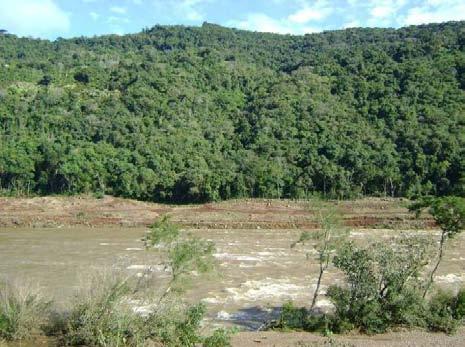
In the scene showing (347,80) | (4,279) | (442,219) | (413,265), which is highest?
(347,80)

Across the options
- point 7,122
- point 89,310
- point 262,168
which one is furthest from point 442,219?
point 7,122

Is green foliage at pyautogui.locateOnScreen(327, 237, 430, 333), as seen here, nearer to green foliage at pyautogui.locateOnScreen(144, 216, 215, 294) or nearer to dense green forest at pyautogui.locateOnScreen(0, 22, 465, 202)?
green foliage at pyautogui.locateOnScreen(144, 216, 215, 294)

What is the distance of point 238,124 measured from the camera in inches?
3393

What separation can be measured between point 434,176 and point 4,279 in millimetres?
51374

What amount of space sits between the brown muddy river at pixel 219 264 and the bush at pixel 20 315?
8.22 feet

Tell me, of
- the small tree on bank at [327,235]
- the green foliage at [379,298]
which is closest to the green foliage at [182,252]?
the small tree on bank at [327,235]

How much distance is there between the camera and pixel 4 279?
28828 mm

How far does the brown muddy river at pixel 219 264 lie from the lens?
25.0 metres

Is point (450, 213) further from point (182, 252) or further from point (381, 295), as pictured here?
point (182, 252)

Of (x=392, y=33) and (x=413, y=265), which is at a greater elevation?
(x=392, y=33)

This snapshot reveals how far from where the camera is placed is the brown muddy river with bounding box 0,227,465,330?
82.1 feet

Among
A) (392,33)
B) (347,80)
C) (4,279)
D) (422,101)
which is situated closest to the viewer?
(4,279)

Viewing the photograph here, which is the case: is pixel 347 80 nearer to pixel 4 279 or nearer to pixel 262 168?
pixel 262 168

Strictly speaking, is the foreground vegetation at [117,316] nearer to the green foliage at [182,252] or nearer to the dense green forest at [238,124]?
the green foliage at [182,252]
